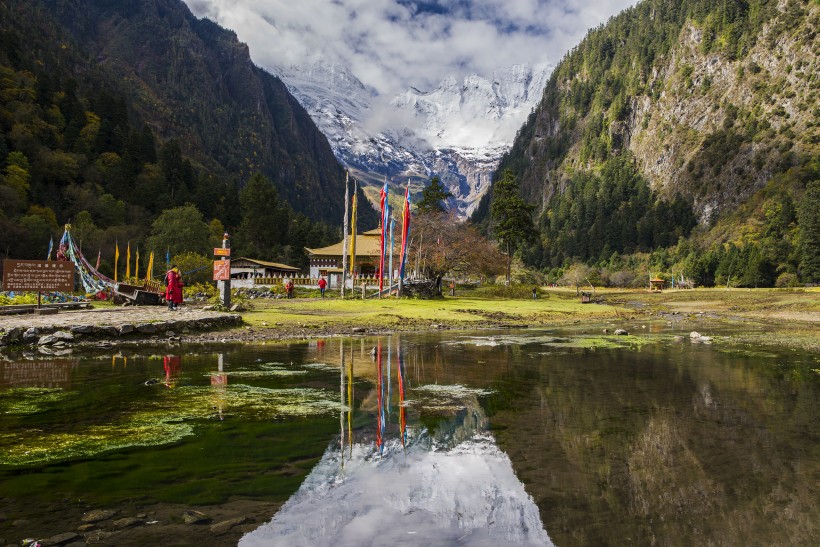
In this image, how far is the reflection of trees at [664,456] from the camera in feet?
18.0

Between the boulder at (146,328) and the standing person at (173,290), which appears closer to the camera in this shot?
the boulder at (146,328)

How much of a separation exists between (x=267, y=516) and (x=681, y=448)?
579cm

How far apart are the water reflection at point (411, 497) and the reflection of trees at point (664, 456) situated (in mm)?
348

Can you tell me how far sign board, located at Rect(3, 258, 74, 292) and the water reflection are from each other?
25.5 m

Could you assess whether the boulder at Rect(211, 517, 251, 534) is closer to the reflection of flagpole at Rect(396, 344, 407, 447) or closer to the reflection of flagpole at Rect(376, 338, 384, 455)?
the reflection of flagpole at Rect(376, 338, 384, 455)

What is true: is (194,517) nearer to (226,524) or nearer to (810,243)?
(226,524)

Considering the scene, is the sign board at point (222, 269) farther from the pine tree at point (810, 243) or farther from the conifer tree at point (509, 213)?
the pine tree at point (810, 243)

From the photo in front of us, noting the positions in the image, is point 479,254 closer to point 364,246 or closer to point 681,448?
point 364,246

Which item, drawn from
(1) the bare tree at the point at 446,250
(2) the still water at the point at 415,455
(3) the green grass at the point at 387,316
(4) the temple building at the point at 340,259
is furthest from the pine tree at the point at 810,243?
(2) the still water at the point at 415,455

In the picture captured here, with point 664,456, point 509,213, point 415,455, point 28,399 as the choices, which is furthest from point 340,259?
point 664,456

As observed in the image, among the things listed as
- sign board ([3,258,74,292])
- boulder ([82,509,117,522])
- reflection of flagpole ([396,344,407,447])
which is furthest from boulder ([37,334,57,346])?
boulder ([82,509,117,522])

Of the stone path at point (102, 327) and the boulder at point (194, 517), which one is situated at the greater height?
the stone path at point (102, 327)

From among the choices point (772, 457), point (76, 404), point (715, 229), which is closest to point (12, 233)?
point (76, 404)

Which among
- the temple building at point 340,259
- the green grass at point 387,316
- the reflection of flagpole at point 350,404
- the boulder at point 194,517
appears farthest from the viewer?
the temple building at point 340,259
